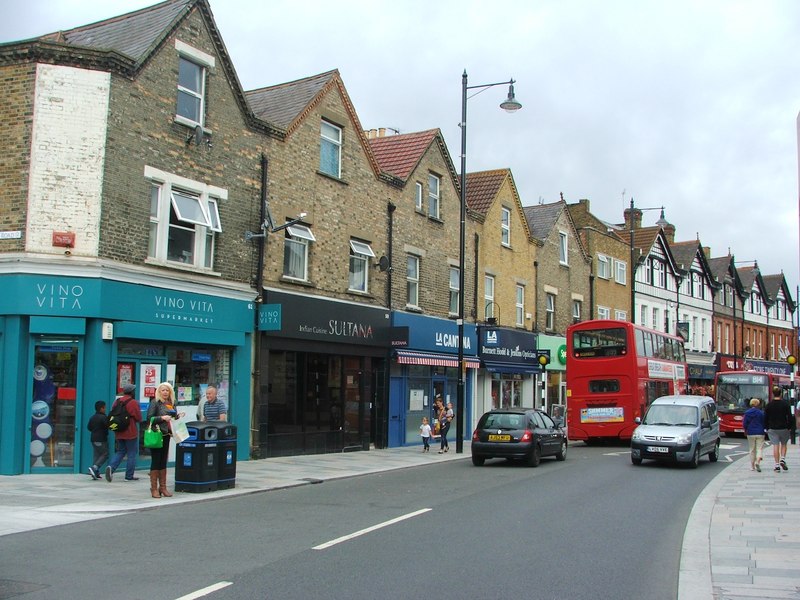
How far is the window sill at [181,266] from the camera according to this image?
1709 cm

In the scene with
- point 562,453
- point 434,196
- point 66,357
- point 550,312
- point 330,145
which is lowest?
point 562,453

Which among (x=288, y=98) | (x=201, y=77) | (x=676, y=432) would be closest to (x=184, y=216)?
(x=201, y=77)

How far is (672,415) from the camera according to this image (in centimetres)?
2066

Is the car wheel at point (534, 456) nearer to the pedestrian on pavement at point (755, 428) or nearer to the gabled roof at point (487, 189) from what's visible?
the pedestrian on pavement at point (755, 428)

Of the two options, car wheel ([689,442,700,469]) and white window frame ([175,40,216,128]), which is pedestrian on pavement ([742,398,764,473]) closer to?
car wheel ([689,442,700,469])

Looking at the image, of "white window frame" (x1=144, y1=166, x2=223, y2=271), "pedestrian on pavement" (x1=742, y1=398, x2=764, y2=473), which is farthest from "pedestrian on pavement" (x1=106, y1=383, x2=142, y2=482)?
"pedestrian on pavement" (x1=742, y1=398, x2=764, y2=473)

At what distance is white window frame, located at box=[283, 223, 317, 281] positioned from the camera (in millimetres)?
21156

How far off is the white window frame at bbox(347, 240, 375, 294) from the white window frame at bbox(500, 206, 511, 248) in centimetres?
981

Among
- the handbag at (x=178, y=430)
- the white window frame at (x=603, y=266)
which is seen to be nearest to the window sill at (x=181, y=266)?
the handbag at (x=178, y=430)

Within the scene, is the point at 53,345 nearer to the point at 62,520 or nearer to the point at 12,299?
the point at 12,299

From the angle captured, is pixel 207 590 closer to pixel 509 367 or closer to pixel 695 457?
pixel 695 457

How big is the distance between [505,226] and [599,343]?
7.69 metres

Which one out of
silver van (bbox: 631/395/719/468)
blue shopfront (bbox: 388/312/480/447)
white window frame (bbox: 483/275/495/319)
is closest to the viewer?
silver van (bbox: 631/395/719/468)

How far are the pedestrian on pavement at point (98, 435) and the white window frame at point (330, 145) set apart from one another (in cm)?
982
